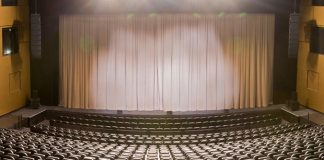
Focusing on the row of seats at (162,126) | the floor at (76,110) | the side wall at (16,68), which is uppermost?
the side wall at (16,68)

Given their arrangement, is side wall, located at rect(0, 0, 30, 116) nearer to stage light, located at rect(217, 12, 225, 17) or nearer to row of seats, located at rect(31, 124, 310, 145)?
row of seats, located at rect(31, 124, 310, 145)

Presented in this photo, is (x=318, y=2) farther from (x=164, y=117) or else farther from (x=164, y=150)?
(x=164, y=150)

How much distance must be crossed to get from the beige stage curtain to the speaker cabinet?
2.07m

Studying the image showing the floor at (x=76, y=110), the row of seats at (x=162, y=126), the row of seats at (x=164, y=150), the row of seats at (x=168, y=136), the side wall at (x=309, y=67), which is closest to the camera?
the row of seats at (x=164, y=150)

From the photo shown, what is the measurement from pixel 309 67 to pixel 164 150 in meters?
10.6

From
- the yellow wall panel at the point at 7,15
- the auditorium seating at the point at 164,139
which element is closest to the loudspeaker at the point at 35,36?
the yellow wall panel at the point at 7,15

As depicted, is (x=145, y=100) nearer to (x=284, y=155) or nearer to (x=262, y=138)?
(x=262, y=138)

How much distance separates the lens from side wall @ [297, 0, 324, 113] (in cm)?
2109

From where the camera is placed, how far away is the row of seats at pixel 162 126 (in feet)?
58.1

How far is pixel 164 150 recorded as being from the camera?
547 inches

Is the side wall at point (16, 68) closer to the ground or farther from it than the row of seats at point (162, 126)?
farther from it

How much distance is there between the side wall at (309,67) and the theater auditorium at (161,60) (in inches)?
1.8

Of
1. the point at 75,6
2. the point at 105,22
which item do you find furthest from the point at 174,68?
the point at 75,6

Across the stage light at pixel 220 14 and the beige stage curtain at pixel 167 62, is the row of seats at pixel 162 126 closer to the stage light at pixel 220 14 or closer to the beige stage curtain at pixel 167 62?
the beige stage curtain at pixel 167 62
